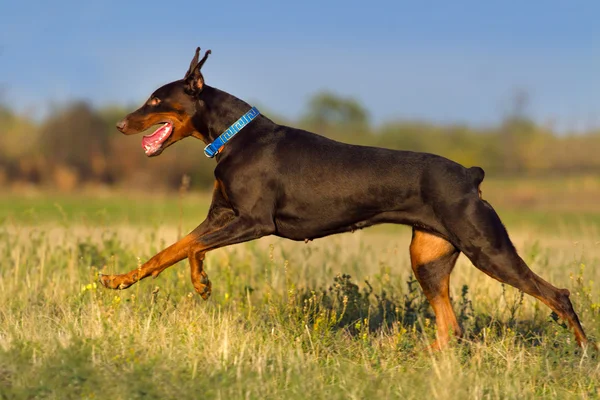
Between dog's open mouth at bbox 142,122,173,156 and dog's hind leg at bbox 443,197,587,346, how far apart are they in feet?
7.39

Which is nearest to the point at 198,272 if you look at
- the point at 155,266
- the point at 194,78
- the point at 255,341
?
the point at 155,266

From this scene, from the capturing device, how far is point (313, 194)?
623cm

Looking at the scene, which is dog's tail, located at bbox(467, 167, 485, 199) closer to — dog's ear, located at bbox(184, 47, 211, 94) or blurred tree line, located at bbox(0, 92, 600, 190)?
dog's ear, located at bbox(184, 47, 211, 94)

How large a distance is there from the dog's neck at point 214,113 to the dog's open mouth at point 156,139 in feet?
0.73

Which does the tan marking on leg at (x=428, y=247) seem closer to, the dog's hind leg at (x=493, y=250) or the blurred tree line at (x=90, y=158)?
the dog's hind leg at (x=493, y=250)

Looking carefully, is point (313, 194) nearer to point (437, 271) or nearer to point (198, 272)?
point (198, 272)

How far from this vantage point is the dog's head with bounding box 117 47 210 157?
6.42m

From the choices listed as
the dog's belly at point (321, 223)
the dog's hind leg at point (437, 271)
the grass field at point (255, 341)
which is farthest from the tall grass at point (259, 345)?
the dog's belly at point (321, 223)

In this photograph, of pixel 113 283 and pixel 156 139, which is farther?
pixel 156 139

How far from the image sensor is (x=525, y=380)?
5.39m

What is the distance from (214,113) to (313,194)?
1.04 metres

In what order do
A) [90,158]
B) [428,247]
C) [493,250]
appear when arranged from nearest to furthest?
[493,250] → [428,247] → [90,158]

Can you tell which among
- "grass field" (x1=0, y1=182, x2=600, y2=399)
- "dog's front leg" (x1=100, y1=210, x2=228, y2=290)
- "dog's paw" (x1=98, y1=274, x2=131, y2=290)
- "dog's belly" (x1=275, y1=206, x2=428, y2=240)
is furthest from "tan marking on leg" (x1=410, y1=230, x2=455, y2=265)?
"dog's paw" (x1=98, y1=274, x2=131, y2=290)

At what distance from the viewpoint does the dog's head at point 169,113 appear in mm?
6418
